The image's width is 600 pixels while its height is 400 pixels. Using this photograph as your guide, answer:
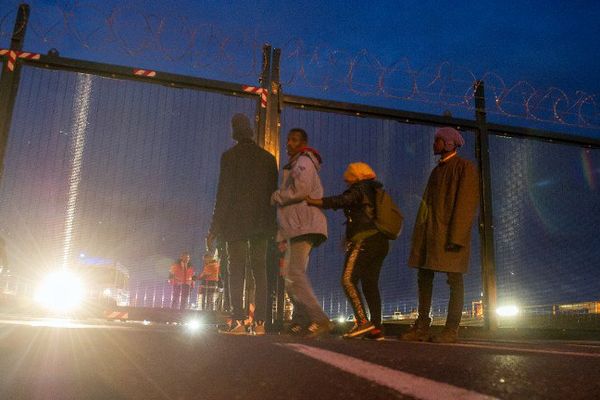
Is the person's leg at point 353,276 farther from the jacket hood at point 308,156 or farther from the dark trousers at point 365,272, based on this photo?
the jacket hood at point 308,156

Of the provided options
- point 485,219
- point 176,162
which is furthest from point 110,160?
point 485,219

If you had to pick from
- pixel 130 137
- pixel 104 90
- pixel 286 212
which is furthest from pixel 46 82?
pixel 286 212

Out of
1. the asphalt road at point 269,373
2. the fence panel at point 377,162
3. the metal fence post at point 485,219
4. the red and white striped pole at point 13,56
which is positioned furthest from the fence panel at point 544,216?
the red and white striped pole at point 13,56

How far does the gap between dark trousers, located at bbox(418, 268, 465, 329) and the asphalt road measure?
1898mm

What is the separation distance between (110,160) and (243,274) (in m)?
3.14

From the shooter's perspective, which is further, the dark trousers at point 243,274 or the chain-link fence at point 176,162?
the chain-link fence at point 176,162

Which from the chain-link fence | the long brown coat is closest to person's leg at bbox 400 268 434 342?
the long brown coat

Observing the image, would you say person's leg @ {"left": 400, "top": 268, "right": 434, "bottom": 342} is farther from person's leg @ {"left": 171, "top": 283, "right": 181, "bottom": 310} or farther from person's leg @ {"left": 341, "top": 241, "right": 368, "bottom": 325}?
person's leg @ {"left": 171, "top": 283, "right": 181, "bottom": 310}

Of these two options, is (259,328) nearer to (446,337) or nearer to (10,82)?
(446,337)

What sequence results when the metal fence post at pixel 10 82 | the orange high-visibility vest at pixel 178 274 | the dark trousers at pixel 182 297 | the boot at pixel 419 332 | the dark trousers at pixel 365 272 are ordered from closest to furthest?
1. the boot at pixel 419 332
2. the dark trousers at pixel 365 272
3. the metal fence post at pixel 10 82
4. the orange high-visibility vest at pixel 178 274
5. the dark trousers at pixel 182 297

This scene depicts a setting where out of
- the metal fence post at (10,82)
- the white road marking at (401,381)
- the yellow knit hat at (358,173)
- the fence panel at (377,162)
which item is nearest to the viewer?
the white road marking at (401,381)

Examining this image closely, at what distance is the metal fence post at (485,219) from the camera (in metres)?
7.07

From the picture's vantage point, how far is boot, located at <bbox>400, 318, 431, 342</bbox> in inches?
188

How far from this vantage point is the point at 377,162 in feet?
24.6
